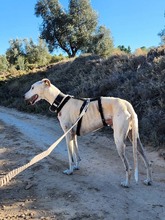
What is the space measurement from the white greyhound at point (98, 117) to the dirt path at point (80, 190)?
0.32 metres

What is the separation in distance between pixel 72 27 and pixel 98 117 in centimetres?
3093

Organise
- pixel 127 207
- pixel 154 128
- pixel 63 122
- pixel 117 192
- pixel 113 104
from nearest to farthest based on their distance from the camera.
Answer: pixel 127 207, pixel 117 192, pixel 113 104, pixel 63 122, pixel 154 128

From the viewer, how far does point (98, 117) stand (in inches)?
226

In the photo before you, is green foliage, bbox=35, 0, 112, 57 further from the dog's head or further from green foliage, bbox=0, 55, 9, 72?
the dog's head

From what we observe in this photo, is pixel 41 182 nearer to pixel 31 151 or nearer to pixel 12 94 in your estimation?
pixel 31 151

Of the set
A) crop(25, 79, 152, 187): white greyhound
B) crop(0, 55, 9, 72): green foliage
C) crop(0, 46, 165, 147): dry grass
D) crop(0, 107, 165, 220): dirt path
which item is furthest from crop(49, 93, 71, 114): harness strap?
crop(0, 55, 9, 72): green foliage

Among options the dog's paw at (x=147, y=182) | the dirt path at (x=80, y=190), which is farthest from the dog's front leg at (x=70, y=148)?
the dog's paw at (x=147, y=182)

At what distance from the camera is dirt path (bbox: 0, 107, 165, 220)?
4.55 metres

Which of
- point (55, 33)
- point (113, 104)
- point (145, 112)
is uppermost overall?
point (55, 33)

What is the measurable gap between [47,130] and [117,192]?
569 centimetres

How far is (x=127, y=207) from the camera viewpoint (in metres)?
4.64

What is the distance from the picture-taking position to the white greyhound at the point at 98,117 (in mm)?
5359

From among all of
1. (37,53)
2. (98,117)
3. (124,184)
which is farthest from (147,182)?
(37,53)

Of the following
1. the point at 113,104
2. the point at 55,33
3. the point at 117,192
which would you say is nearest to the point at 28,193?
the point at 117,192
